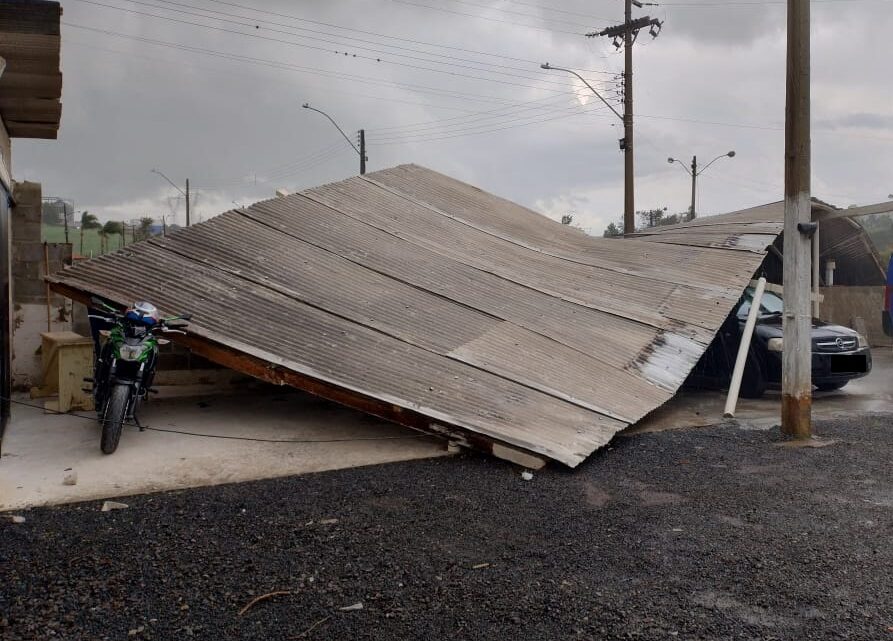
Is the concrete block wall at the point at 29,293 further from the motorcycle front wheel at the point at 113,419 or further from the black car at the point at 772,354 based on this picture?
the black car at the point at 772,354

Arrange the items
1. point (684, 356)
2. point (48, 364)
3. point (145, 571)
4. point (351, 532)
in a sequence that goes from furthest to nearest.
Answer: point (48, 364) < point (684, 356) < point (351, 532) < point (145, 571)

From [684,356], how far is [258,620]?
6.50m

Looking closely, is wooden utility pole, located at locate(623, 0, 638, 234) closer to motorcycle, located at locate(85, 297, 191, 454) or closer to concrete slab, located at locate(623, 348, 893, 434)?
concrete slab, located at locate(623, 348, 893, 434)

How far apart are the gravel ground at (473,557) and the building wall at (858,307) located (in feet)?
46.1

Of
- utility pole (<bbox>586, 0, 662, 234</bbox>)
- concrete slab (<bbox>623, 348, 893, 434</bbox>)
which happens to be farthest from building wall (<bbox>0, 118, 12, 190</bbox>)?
utility pole (<bbox>586, 0, 662, 234</bbox>)

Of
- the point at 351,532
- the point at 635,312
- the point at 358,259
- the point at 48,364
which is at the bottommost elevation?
the point at 351,532

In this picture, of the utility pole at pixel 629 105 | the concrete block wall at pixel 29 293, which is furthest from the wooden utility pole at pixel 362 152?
the concrete block wall at pixel 29 293

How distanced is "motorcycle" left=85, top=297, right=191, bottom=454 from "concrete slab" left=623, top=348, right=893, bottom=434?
498 cm

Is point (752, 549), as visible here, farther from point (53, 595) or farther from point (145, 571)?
point (53, 595)

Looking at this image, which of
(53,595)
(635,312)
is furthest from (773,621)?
(635,312)

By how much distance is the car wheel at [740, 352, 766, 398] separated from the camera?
1021 cm

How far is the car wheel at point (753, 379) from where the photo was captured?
10.2 meters

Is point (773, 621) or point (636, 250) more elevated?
point (636, 250)

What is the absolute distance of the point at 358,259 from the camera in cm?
884
